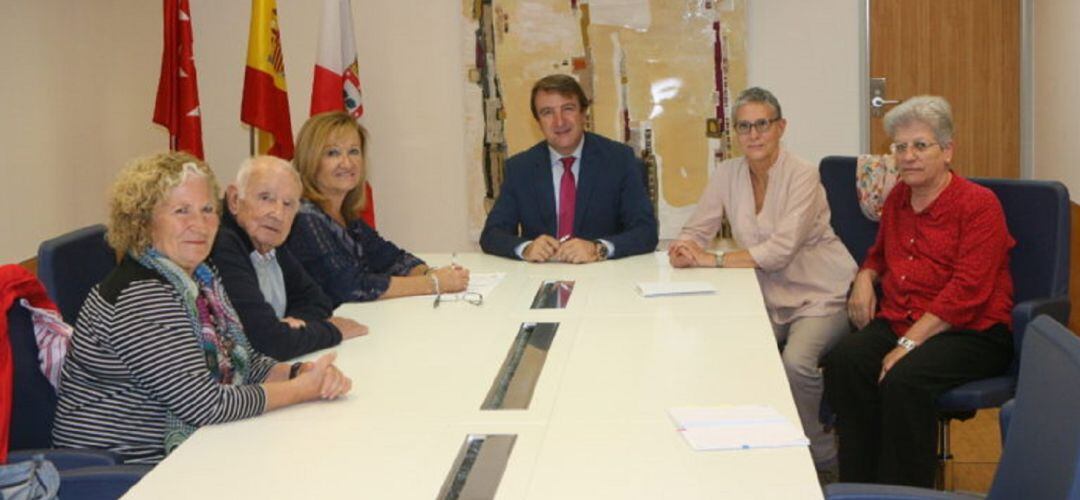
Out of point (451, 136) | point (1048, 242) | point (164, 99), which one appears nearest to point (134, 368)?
point (1048, 242)

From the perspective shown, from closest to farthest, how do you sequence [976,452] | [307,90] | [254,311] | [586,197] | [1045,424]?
[1045,424]
[254,311]
[976,452]
[586,197]
[307,90]

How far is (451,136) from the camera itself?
6422 mm

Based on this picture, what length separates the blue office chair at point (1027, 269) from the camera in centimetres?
348

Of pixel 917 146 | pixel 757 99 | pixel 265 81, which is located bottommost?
pixel 917 146

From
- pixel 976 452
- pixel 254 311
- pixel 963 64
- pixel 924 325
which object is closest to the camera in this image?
pixel 254 311

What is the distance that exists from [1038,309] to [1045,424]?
5.80 feet

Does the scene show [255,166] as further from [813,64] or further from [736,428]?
[813,64]

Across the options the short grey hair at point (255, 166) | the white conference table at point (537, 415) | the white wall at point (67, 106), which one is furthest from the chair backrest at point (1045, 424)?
the white wall at point (67, 106)

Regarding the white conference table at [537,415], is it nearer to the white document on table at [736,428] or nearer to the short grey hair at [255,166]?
the white document on table at [736,428]

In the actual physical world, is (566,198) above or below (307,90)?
below

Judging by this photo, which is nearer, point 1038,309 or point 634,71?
point 1038,309

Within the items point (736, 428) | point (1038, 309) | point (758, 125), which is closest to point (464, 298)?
point (758, 125)

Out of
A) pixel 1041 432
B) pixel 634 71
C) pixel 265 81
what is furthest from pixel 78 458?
pixel 634 71

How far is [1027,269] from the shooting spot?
370 centimetres
